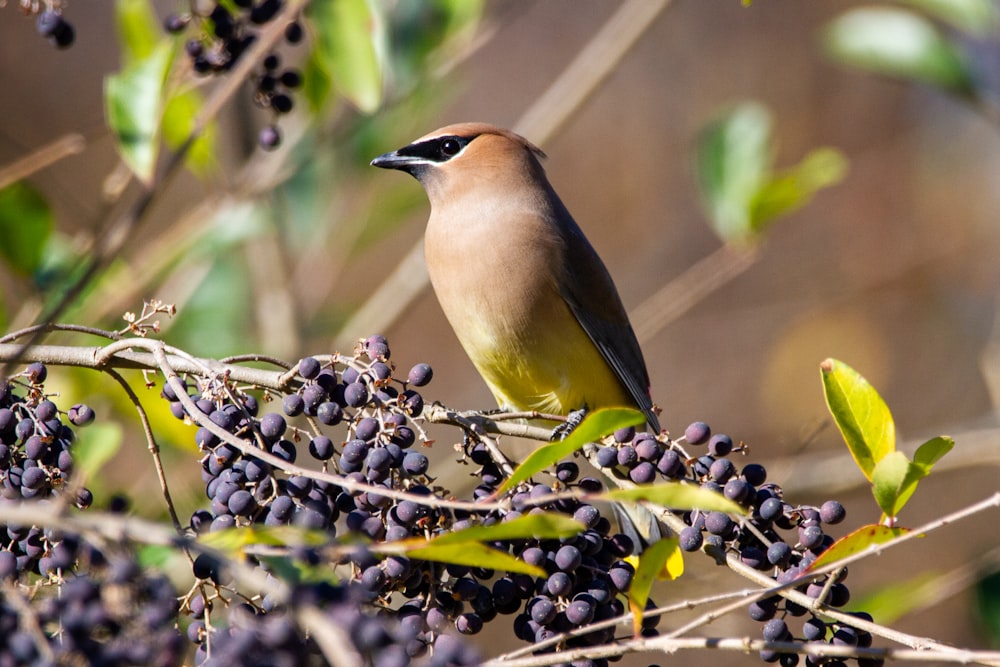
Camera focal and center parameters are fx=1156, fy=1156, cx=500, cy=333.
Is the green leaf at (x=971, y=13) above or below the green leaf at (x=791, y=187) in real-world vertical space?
above

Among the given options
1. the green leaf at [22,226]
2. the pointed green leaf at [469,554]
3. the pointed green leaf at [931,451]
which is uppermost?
the pointed green leaf at [931,451]

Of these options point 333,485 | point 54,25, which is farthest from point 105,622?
point 54,25

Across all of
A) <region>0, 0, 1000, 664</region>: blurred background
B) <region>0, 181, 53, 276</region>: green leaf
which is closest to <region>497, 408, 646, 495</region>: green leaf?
<region>0, 181, 53, 276</region>: green leaf

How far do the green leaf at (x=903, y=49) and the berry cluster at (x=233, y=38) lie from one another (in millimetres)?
2038

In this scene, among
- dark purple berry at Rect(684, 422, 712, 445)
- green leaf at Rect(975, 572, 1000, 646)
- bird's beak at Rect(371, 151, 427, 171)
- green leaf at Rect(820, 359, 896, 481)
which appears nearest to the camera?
green leaf at Rect(820, 359, 896, 481)

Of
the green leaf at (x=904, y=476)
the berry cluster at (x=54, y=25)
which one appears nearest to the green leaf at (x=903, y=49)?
the green leaf at (x=904, y=476)

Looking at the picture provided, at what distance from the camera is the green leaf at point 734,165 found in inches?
148

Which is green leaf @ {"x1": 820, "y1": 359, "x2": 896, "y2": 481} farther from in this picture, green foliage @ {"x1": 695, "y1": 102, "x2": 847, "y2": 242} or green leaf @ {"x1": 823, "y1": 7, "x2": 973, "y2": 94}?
green leaf @ {"x1": 823, "y1": 7, "x2": 973, "y2": 94}

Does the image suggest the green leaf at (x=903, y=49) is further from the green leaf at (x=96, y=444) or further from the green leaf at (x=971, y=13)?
the green leaf at (x=96, y=444)

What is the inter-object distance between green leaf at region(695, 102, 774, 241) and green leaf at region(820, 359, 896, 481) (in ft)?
5.87

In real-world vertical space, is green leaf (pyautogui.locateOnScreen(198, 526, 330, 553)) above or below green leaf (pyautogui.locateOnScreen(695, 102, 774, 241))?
above

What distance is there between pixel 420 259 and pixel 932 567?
4788 mm

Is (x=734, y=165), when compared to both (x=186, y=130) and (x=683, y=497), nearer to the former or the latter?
(x=186, y=130)

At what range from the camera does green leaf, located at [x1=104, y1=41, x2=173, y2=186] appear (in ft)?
7.95
